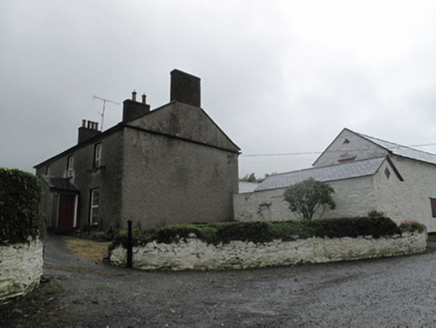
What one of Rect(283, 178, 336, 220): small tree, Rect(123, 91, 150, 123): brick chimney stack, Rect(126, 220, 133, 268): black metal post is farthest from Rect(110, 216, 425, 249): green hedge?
Rect(123, 91, 150, 123): brick chimney stack

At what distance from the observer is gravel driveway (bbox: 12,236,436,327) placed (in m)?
4.97

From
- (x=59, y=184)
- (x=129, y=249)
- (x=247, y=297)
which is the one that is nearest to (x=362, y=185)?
(x=247, y=297)

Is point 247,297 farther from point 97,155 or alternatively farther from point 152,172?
point 97,155

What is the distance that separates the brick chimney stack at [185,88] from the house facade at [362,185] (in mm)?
6836

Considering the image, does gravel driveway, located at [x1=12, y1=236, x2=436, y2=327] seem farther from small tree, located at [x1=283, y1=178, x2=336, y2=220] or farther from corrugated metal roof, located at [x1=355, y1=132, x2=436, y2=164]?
corrugated metal roof, located at [x1=355, y1=132, x2=436, y2=164]

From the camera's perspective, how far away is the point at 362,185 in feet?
50.3

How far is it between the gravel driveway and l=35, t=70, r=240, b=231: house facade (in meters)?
6.90

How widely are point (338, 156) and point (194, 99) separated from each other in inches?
520

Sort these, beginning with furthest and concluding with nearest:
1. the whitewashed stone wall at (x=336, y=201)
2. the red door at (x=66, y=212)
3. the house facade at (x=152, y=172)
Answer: the red door at (x=66, y=212), the house facade at (x=152, y=172), the whitewashed stone wall at (x=336, y=201)

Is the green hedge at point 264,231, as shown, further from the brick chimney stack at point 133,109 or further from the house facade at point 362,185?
the brick chimney stack at point 133,109

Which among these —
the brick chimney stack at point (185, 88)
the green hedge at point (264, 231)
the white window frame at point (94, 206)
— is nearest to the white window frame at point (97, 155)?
the white window frame at point (94, 206)

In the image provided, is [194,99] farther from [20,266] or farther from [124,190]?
[20,266]

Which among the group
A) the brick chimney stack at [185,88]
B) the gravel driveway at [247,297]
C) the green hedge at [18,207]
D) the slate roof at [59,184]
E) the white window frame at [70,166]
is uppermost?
the brick chimney stack at [185,88]

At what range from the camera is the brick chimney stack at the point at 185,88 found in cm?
1920
